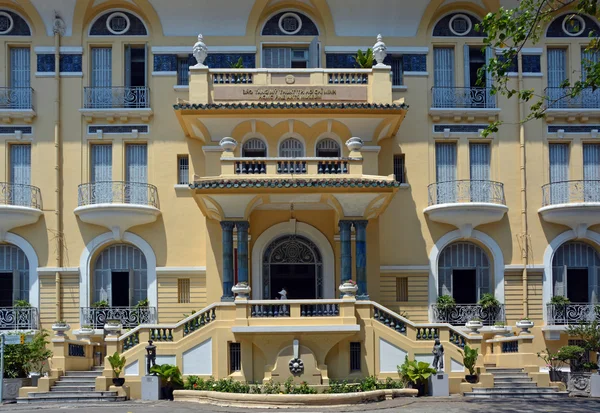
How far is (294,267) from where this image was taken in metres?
29.7

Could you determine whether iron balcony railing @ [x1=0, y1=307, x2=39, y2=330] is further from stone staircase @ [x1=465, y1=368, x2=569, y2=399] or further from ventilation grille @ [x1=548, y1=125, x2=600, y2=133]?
ventilation grille @ [x1=548, y1=125, x2=600, y2=133]

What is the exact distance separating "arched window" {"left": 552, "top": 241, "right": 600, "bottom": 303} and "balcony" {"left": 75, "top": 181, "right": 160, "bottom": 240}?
1406 cm

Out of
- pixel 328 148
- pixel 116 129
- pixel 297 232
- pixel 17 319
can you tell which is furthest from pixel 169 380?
pixel 116 129

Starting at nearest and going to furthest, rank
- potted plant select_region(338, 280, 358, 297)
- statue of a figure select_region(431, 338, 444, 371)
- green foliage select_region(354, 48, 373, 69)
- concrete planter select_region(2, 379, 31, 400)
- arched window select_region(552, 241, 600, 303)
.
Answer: statue of a figure select_region(431, 338, 444, 371)
concrete planter select_region(2, 379, 31, 400)
potted plant select_region(338, 280, 358, 297)
green foliage select_region(354, 48, 373, 69)
arched window select_region(552, 241, 600, 303)

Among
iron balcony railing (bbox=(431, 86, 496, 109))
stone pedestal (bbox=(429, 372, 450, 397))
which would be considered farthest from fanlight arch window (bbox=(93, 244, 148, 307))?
iron balcony railing (bbox=(431, 86, 496, 109))

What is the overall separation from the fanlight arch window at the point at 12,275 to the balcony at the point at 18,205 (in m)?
0.92

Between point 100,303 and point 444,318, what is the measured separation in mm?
11612

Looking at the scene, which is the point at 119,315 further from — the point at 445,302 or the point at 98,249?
the point at 445,302

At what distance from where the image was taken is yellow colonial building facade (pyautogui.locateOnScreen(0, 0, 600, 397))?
2909 cm

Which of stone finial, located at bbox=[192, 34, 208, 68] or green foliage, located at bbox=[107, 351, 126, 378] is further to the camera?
stone finial, located at bbox=[192, 34, 208, 68]

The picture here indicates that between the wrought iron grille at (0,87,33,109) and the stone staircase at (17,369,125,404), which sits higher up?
the wrought iron grille at (0,87,33,109)

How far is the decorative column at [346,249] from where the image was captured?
26516 millimetres

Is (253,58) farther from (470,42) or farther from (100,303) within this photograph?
(100,303)

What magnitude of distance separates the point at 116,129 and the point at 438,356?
13.7 m
